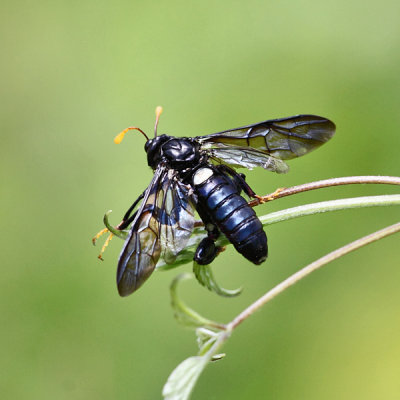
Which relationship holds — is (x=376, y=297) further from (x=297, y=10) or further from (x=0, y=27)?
(x=0, y=27)

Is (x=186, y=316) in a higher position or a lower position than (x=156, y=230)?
lower

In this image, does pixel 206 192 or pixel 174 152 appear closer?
pixel 206 192

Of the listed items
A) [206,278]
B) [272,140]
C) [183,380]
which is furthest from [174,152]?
[183,380]

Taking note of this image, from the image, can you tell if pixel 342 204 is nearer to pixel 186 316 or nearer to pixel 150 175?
pixel 186 316

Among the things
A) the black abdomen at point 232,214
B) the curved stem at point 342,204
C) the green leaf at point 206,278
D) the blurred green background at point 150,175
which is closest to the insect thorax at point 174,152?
the black abdomen at point 232,214

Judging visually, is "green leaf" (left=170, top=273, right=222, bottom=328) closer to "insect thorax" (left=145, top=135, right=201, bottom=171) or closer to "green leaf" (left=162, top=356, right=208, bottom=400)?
"green leaf" (left=162, top=356, right=208, bottom=400)

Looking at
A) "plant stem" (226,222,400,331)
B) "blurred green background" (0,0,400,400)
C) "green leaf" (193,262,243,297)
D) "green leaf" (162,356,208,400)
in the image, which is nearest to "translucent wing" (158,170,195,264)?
"green leaf" (193,262,243,297)

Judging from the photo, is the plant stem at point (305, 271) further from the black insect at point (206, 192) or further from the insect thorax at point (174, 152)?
the insect thorax at point (174, 152)
